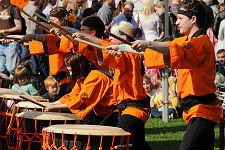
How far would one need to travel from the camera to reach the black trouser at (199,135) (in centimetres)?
419

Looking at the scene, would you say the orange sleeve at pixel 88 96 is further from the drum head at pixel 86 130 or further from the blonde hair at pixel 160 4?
the blonde hair at pixel 160 4

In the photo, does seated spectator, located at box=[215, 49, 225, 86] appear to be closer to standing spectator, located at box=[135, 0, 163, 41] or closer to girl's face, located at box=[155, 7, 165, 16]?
standing spectator, located at box=[135, 0, 163, 41]

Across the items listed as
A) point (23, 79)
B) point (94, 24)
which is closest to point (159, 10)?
point (23, 79)

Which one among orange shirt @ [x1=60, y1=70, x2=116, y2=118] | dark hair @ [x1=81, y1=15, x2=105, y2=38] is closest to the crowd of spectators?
dark hair @ [x1=81, y1=15, x2=105, y2=38]

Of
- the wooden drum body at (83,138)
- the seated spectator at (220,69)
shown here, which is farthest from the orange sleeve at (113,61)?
the seated spectator at (220,69)

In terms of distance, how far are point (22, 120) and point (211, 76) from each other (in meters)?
1.75

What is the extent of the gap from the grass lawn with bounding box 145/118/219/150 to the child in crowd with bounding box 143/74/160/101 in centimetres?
63

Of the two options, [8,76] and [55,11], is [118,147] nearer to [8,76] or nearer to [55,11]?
[55,11]

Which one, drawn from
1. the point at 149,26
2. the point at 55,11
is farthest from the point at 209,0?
the point at 55,11

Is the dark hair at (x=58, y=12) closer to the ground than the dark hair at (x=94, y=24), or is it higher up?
higher up

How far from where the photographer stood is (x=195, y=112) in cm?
425

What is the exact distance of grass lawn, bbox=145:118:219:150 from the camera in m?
6.48

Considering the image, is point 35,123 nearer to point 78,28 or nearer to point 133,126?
point 133,126

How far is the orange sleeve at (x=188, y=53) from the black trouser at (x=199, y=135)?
0.50 meters
